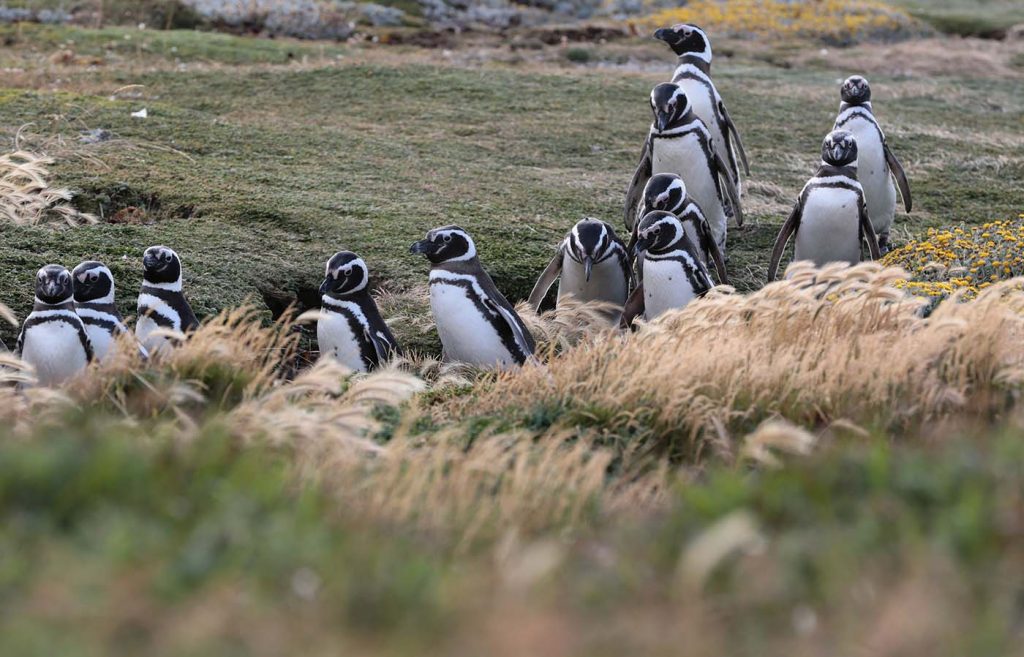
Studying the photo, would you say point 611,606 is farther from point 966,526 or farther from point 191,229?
point 191,229

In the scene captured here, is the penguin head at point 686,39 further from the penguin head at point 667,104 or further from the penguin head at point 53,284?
the penguin head at point 53,284

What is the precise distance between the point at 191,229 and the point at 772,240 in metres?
5.07

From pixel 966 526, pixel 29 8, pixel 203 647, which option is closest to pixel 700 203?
pixel 966 526

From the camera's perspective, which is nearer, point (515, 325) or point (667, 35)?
point (515, 325)

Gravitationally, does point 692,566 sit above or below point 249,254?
above

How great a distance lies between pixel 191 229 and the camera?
34.3 ft

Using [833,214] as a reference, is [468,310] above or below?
below

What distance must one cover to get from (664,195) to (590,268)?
0.89 m

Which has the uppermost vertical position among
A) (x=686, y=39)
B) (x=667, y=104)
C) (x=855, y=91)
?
(x=686, y=39)

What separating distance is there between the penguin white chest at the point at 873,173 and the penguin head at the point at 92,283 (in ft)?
21.3

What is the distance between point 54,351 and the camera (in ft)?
24.9

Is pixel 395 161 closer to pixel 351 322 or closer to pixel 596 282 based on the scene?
pixel 596 282

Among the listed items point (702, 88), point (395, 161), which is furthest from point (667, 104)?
point (395, 161)

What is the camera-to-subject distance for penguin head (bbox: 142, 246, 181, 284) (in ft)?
27.2
